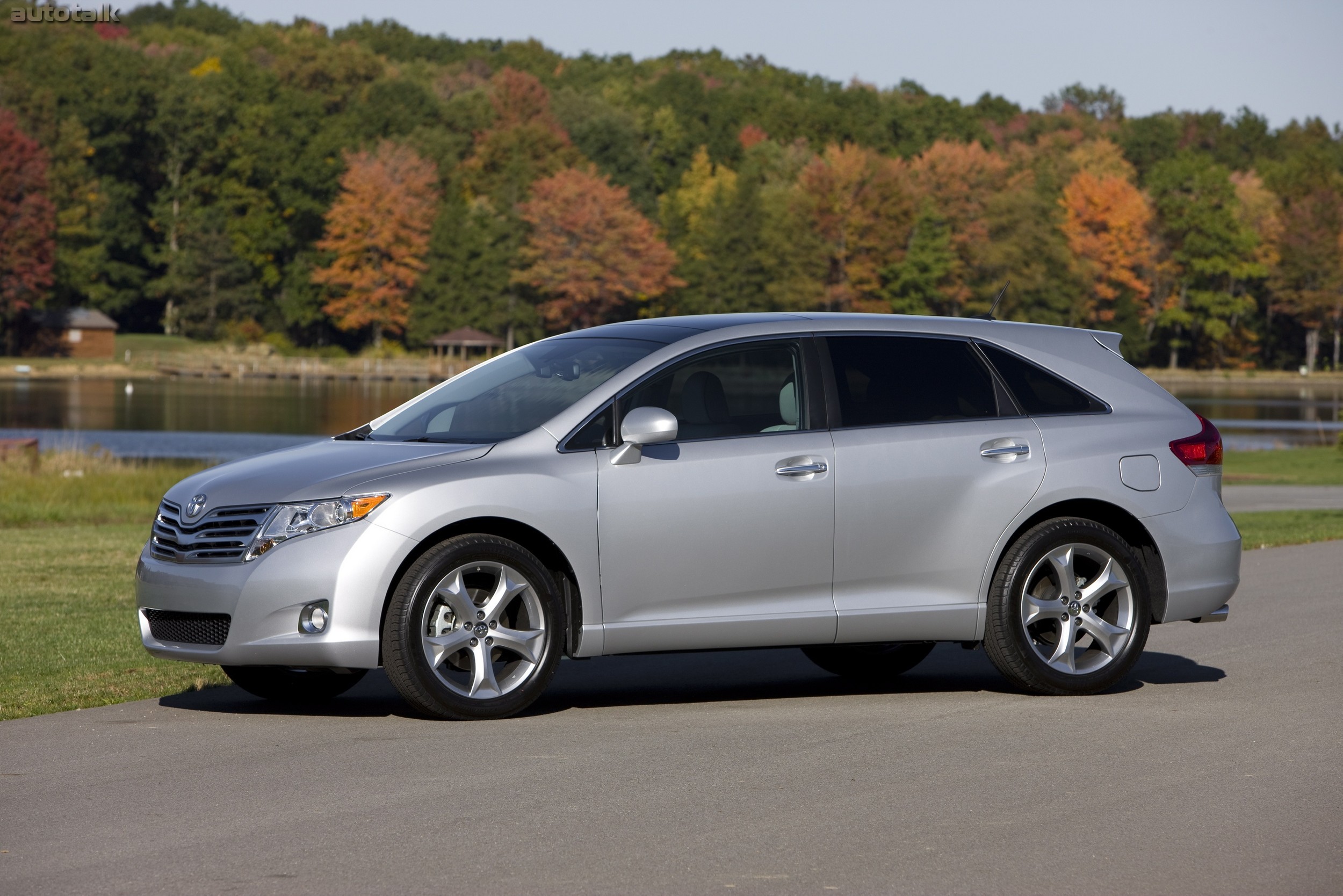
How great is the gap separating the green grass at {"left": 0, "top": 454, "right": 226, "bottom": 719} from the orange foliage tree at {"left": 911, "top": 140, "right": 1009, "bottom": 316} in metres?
96.5

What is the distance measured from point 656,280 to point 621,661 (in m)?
110

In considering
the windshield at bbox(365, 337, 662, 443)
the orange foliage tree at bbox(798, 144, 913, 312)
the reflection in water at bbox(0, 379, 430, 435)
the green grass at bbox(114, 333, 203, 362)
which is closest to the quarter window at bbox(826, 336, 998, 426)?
the windshield at bbox(365, 337, 662, 443)

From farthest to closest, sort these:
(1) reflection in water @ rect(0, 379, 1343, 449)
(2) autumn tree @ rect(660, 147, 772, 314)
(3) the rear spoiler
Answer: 1. (2) autumn tree @ rect(660, 147, 772, 314)
2. (1) reflection in water @ rect(0, 379, 1343, 449)
3. (3) the rear spoiler

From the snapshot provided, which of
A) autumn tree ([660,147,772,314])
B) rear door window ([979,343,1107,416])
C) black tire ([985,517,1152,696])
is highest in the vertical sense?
autumn tree ([660,147,772,314])

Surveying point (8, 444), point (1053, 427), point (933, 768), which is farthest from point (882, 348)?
point (8, 444)

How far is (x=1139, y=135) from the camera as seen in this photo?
15100 cm

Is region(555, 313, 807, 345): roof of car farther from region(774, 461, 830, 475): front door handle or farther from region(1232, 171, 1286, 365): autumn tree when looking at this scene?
region(1232, 171, 1286, 365): autumn tree

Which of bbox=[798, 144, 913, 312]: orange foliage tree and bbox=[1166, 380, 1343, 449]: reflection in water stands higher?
bbox=[798, 144, 913, 312]: orange foliage tree

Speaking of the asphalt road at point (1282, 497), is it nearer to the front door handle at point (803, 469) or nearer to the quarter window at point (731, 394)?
the quarter window at point (731, 394)

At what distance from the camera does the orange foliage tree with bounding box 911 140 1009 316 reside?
119562 millimetres

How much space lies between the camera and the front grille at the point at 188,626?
773 centimetres

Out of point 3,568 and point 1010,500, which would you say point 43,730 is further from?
point 3,568

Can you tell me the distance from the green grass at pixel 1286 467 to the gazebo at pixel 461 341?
71.6 m

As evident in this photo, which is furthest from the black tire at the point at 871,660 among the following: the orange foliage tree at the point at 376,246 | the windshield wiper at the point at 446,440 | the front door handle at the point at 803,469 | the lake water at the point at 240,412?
the orange foliage tree at the point at 376,246
